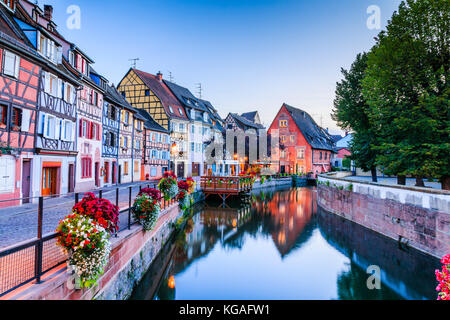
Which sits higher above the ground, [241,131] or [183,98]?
[183,98]

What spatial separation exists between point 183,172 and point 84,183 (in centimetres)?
1928

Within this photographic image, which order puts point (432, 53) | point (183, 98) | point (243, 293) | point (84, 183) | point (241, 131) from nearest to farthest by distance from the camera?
point (243, 293) < point (432, 53) < point (84, 183) < point (183, 98) < point (241, 131)

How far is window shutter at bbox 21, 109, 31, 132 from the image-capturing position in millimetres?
13469

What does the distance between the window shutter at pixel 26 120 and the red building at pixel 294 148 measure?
4496 centimetres

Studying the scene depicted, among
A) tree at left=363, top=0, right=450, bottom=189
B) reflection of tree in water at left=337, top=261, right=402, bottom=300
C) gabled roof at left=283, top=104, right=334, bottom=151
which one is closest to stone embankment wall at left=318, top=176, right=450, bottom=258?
tree at left=363, top=0, right=450, bottom=189

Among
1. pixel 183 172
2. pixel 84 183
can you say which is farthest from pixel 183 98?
pixel 84 183

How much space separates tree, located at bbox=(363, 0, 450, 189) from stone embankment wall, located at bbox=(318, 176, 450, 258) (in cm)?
144

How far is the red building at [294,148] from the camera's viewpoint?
181 ft

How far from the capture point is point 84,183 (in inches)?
804

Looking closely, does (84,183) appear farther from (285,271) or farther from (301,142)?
(301,142)

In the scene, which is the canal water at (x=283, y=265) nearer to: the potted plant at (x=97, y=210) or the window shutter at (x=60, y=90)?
Answer: the potted plant at (x=97, y=210)

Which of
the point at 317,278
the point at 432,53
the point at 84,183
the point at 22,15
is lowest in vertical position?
the point at 317,278

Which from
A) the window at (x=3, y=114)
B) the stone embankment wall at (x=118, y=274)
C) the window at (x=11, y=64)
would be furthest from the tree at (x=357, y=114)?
the window at (x=3, y=114)

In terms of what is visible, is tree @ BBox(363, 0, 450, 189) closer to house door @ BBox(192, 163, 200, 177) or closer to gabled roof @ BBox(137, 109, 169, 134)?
gabled roof @ BBox(137, 109, 169, 134)
